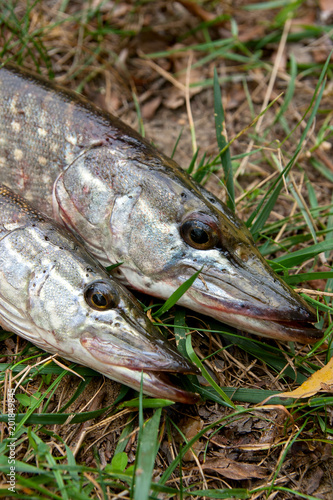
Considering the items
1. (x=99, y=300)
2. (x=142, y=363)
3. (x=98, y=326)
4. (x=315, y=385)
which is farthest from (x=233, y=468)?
(x=99, y=300)

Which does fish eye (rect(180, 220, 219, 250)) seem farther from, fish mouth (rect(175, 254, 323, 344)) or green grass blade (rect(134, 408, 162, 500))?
green grass blade (rect(134, 408, 162, 500))

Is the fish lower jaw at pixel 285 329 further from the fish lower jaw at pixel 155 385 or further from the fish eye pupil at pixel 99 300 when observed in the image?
the fish eye pupil at pixel 99 300

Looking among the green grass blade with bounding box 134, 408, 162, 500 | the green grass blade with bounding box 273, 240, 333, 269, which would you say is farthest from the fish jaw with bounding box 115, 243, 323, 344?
the green grass blade with bounding box 134, 408, 162, 500

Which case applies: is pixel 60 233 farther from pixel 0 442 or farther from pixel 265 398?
pixel 265 398

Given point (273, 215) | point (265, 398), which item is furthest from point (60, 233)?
point (273, 215)

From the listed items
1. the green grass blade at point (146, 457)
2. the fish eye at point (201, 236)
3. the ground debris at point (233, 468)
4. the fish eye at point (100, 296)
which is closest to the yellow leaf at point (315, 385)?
the ground debris at point (233, 468)
